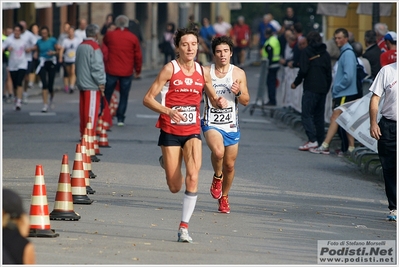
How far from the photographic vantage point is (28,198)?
35.6 ft

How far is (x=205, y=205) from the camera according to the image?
36.0 feet

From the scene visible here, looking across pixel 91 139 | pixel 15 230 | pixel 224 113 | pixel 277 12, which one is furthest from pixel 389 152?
pixel 277 12

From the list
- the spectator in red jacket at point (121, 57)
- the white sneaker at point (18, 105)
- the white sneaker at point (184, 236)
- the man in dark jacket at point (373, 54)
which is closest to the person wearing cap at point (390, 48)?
the man in dark jacket at point (373, 54)

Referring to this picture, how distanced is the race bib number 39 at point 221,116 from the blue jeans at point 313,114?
21.4ft

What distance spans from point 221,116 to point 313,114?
6815mm

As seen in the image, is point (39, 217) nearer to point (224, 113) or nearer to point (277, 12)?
point (224, 113)

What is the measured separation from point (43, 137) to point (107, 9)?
82.3 feet

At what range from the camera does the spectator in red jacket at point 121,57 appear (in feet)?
62.8

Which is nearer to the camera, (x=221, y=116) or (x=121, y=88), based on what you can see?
(x=221, y=116)

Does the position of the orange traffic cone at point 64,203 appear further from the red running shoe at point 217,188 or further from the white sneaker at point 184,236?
the red running shoe at point 217,188

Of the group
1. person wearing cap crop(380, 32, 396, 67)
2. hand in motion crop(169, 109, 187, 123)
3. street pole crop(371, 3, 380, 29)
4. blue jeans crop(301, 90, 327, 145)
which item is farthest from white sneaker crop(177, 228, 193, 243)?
street pole crop(371, 3, 380, 29)

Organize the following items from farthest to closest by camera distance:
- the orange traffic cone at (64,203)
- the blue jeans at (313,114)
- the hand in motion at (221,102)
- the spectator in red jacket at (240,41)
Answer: the spectator in red jacket at (240,41)
the blue jeans at (313,114)
the hand in motion at (221,102)
the orange traffic cone at (64,203)

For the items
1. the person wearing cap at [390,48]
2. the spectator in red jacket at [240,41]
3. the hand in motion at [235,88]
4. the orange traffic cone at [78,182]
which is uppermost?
the person wearing cap at [390,48]

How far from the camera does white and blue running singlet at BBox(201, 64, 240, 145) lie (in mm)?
10133
